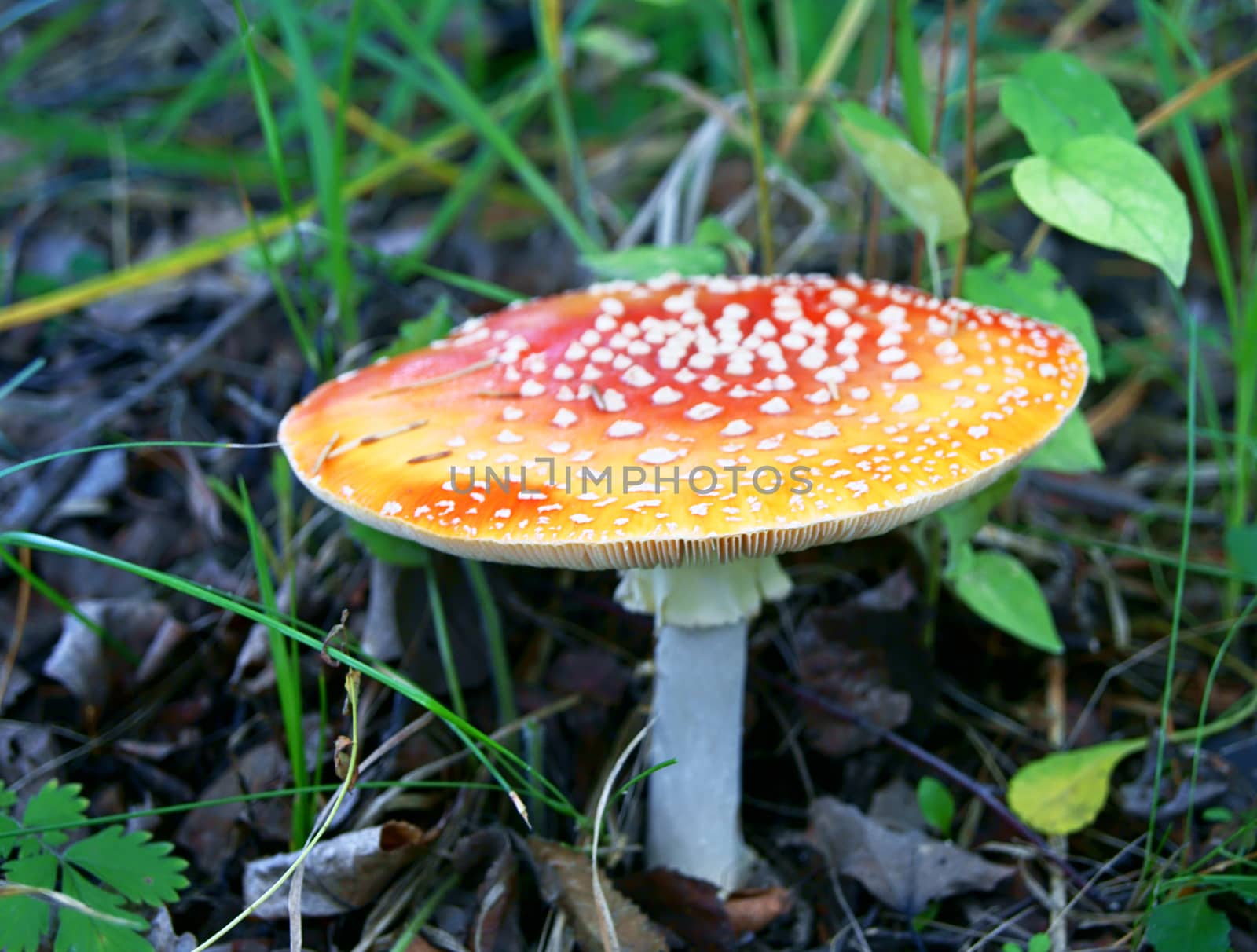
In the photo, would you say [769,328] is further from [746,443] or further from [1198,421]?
[1198,421]

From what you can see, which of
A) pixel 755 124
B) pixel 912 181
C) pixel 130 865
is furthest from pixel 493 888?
pixel 755 124

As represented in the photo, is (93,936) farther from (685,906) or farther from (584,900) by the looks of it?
(685,906)

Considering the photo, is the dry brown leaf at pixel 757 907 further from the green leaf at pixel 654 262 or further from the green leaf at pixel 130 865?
the green leaf at pixel 654 262

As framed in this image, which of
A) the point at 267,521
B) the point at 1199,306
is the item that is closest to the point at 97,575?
the point at 267,521

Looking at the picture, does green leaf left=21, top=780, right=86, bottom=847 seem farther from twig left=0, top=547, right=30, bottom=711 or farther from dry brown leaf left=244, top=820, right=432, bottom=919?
twig left=0, top=547, right=30, bottom=711

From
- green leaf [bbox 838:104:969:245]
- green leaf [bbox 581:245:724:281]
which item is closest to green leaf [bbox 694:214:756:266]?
green leaf [bbox 581:245:724:281]

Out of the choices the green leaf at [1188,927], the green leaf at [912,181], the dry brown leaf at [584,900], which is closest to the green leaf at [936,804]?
the green leaf at [1188,927]
